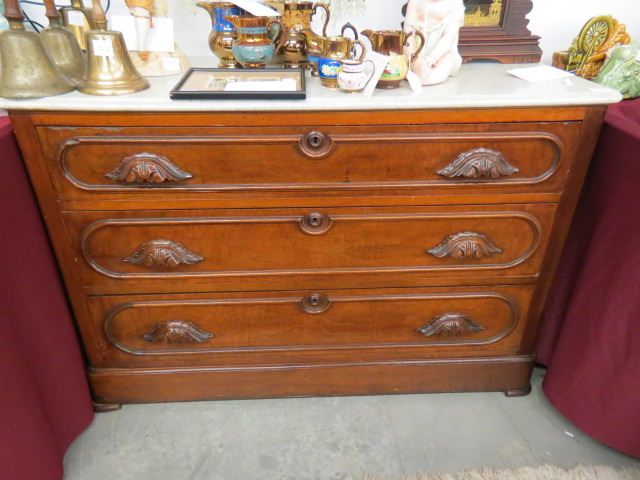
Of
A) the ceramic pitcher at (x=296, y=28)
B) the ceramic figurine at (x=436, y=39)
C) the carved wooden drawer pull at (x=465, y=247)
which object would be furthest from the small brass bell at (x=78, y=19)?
the carved wooden drawer pull at (x=465, y=247)

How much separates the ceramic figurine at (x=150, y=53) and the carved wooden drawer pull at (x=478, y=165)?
748mm

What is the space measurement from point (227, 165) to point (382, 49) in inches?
18.5

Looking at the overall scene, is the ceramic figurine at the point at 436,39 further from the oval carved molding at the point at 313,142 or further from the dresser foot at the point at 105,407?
the dresser foot at the point at 105,407

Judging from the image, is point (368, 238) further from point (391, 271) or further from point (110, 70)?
point (110, 70)

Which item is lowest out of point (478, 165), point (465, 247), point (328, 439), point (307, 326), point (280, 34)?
point (328, 439)

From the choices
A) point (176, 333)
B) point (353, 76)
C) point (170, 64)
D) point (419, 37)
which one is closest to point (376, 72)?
point (353, 76)

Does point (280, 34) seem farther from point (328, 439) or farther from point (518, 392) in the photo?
point (518, 392)

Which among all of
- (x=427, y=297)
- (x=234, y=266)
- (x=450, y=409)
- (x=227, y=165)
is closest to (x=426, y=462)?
(x=450, y=409)

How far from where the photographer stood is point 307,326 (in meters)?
1.34

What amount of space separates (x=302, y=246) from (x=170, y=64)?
23.3 inches

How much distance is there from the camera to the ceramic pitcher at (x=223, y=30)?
1.20 m

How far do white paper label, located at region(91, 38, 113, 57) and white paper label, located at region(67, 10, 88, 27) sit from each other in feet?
0.95

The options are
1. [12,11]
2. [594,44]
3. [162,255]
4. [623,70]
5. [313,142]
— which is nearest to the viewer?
[12,11]

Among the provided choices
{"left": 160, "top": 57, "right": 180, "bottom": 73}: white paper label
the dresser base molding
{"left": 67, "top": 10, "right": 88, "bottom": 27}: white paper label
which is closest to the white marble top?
{"left": 160, "top": 57, "right": 180, "bottom": 73}: white paper label
